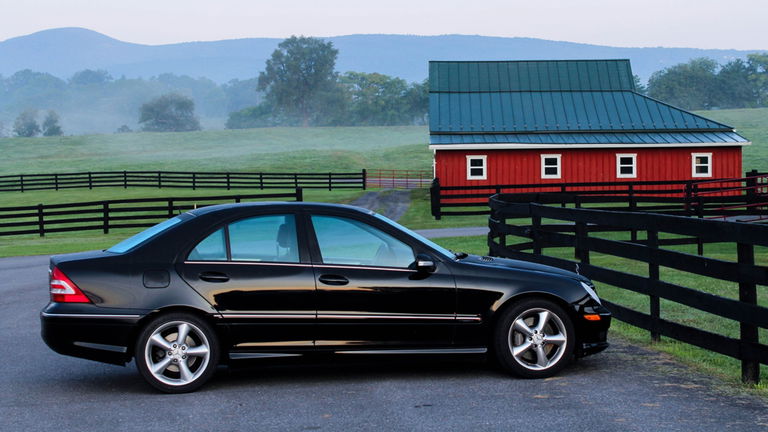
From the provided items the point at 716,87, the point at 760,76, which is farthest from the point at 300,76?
the point at 760,76

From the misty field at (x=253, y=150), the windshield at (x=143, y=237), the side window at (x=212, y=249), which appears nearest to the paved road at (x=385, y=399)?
the side window at (x=212, y=249)

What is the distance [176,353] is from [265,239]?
1106 millimetres

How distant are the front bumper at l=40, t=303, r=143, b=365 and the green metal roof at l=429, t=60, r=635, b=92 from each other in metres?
39.8

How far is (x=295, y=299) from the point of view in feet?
24.0

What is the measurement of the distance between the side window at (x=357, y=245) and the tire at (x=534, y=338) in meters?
0.94

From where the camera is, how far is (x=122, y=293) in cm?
714

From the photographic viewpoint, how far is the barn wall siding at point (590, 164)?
41.6 m

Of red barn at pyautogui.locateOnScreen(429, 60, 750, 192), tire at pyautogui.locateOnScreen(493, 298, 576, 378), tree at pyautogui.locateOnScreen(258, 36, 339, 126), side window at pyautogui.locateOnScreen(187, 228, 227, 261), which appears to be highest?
tree at pyautogui.locateOnScreen(258, 36, 339, 126)

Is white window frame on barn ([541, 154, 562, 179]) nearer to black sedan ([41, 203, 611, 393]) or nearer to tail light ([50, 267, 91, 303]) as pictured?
black sedan ([41, 203, 611, 393])

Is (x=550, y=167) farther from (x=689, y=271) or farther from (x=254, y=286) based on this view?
(x=254, y=286)

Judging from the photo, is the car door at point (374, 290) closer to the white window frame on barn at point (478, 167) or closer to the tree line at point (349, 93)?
the white window frame on barn at point (478, 167)

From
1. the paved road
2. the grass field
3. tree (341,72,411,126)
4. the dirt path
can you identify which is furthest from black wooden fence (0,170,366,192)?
tree (341,72,411,126)

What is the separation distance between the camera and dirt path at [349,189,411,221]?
3694cm

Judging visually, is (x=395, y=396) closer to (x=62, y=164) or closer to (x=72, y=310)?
(x=72, y=310)
